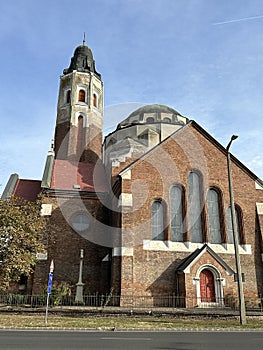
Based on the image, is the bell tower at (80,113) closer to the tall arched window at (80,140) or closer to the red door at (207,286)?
the tall arched window at (80,140)

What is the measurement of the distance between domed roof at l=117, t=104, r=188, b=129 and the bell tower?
528 centimetres

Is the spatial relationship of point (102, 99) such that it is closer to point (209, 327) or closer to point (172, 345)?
point (209, 327)

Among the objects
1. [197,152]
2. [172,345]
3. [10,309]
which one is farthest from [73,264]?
[172,345]

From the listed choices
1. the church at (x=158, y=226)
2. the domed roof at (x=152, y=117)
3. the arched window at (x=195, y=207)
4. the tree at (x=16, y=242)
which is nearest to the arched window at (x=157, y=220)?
the church at (x=158, y=226)

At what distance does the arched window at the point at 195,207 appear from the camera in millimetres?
23734

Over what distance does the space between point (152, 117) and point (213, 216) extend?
21.4m

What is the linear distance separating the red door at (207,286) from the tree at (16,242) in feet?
34.7

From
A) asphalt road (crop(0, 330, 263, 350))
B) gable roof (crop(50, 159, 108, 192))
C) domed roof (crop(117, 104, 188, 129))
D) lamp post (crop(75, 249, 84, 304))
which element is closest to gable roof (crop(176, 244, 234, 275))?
lamp post (crop(75, 249, 84, 304))

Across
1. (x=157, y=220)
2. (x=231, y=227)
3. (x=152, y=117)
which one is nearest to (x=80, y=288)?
(x=157, y=220)

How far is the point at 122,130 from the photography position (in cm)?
4044

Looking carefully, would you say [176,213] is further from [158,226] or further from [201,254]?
[201,254]

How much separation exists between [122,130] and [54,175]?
13.7 m

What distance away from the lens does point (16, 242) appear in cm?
1708

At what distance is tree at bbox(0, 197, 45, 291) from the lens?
16531 mm
